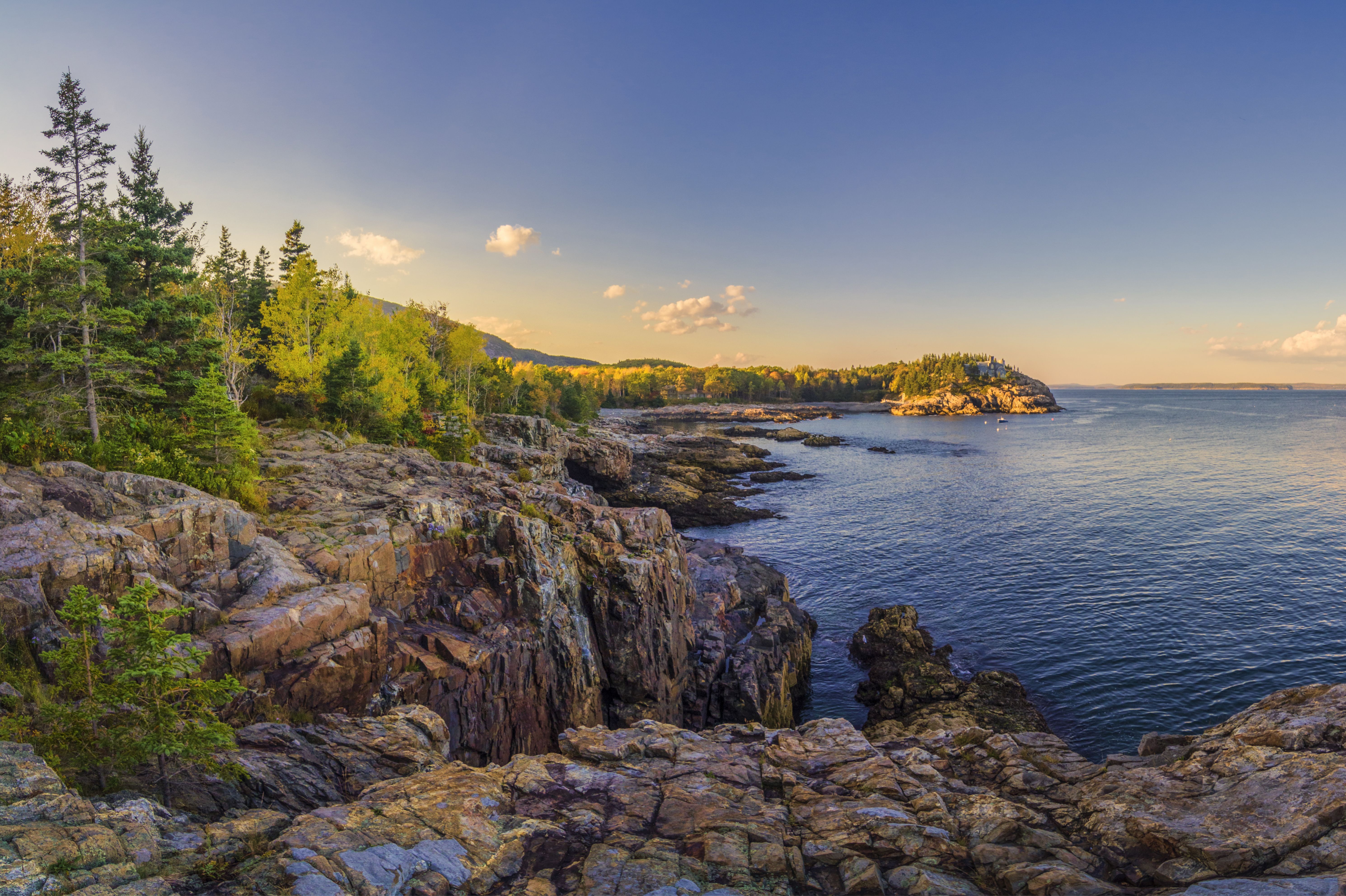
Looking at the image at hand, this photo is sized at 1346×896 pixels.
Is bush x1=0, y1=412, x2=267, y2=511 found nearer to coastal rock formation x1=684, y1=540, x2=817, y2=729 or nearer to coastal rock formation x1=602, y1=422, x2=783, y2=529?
coastal rock formation x1=684, y1=540, x2=817, y2=729

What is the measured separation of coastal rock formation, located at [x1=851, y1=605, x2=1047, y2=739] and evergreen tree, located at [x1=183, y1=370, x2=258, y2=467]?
30.4m

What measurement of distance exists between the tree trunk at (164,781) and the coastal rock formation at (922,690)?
2332 cm

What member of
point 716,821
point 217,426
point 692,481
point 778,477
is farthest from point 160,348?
point 778,477

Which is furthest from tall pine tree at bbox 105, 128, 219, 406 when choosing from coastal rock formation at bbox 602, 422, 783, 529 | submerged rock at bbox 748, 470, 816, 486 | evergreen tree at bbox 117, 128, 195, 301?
submerged rock at bbox 748, 470, 816, 486

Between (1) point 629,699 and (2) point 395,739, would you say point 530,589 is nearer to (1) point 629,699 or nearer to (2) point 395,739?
(1) point 629,699

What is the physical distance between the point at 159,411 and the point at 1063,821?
133ft

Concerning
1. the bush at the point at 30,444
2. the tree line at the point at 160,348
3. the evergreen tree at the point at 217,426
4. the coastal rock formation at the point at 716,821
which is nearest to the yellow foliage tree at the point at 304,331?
the tree line at the point at 160,348

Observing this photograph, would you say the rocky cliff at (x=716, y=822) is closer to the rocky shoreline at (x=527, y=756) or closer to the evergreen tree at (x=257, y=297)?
the rocky shoreline at (x=527, y=756)

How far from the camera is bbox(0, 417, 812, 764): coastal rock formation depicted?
587 inches

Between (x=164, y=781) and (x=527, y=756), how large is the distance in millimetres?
7640

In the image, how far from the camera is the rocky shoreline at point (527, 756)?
29.7ft

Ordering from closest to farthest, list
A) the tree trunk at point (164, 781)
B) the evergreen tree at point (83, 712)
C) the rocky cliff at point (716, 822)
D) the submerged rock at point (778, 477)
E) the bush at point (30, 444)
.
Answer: the rocky cliff at point (716, 822) → the evergreen tree at point (83, 712) → the tree trunk at point (164, 781) → the bush at point (30, 444) → the submerged rock at point (778, 477)

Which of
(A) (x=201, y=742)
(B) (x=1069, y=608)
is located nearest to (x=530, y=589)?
(A) (x=201, y=742)

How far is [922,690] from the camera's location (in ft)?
89.5
